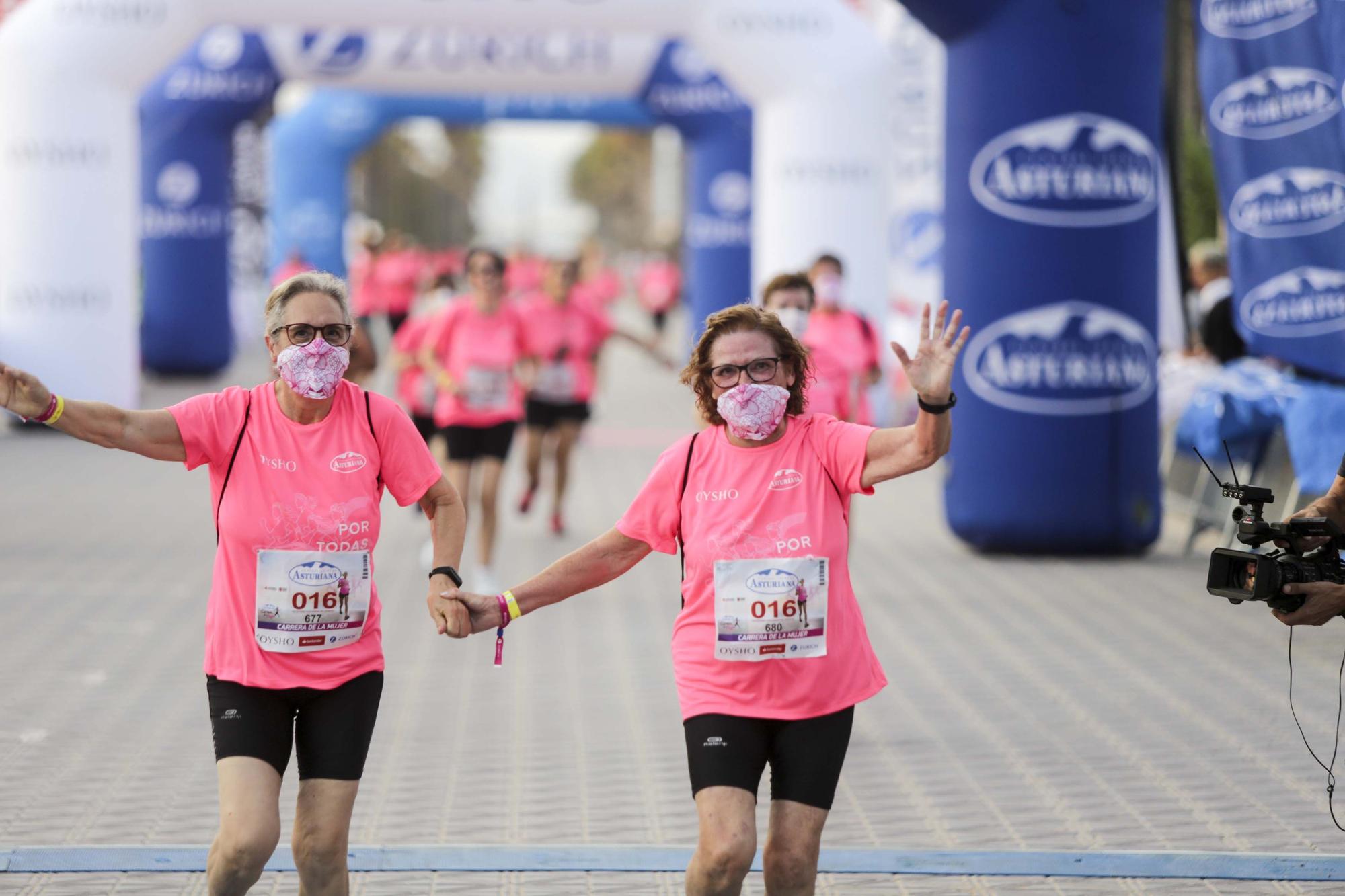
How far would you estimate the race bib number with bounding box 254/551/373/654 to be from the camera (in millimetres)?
3816

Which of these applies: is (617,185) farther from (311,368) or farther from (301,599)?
(301,599)

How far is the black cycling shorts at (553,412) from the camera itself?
1188 cm

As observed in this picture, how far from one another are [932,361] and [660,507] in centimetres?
67

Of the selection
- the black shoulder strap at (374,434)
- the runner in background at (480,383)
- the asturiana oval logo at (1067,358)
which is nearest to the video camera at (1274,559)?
the black shoulder strap at (374,434)

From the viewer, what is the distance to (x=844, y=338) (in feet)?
29.5

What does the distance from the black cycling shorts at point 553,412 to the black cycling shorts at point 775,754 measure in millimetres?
8151

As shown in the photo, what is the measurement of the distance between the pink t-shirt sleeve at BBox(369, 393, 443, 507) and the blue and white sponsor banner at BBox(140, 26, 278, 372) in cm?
1774

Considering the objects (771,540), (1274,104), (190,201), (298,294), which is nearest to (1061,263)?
(1274,104)

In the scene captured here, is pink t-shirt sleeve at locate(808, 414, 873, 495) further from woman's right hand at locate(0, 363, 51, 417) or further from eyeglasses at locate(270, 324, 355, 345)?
woman's right hand at locate(0, 363, 51, 417)

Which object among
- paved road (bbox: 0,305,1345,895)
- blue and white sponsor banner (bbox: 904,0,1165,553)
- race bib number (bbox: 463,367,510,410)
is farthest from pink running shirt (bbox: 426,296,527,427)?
blue and white sponsor banner (bbox: 904,0,1165,553)

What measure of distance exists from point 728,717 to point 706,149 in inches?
800

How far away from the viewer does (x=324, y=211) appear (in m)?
30.9

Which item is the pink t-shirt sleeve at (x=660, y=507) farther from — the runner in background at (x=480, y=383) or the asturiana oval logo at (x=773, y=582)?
the runner in background at (x=480, y=383)

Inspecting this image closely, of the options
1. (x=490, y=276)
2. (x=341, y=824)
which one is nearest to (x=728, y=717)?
(x=341, y=824)
